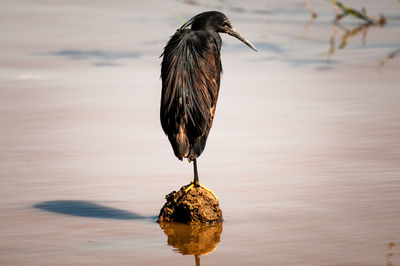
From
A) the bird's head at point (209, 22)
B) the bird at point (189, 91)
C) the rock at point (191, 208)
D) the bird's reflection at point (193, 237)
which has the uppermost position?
the bird's head at point (209, 22)

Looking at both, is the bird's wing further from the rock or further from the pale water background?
the pale water background

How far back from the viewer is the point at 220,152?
8297 mm

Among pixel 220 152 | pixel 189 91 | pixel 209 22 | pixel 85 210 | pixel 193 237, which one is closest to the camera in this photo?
pixel 193 237

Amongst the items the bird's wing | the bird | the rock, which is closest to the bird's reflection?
the rock

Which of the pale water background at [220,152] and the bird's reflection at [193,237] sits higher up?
the pale water background at [220,152]

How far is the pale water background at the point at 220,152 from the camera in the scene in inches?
229

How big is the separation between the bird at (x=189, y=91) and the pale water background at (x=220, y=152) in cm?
64

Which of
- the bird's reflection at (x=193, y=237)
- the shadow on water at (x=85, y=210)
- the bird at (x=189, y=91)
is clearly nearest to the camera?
the bird's reflection at (x=193, y=237)

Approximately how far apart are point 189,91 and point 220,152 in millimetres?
2197

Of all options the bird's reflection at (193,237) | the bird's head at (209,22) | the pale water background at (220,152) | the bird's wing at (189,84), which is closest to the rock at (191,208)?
the bird's reflection at (193,237)

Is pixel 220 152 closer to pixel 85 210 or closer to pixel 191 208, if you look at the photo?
pixel 85 210

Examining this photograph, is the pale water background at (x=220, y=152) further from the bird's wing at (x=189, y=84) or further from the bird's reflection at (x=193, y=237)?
the bird's wing at (x=189, y=84)

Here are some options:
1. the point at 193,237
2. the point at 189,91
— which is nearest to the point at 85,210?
the point at 193,237

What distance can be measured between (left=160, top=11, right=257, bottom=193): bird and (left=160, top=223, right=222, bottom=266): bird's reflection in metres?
0.29
